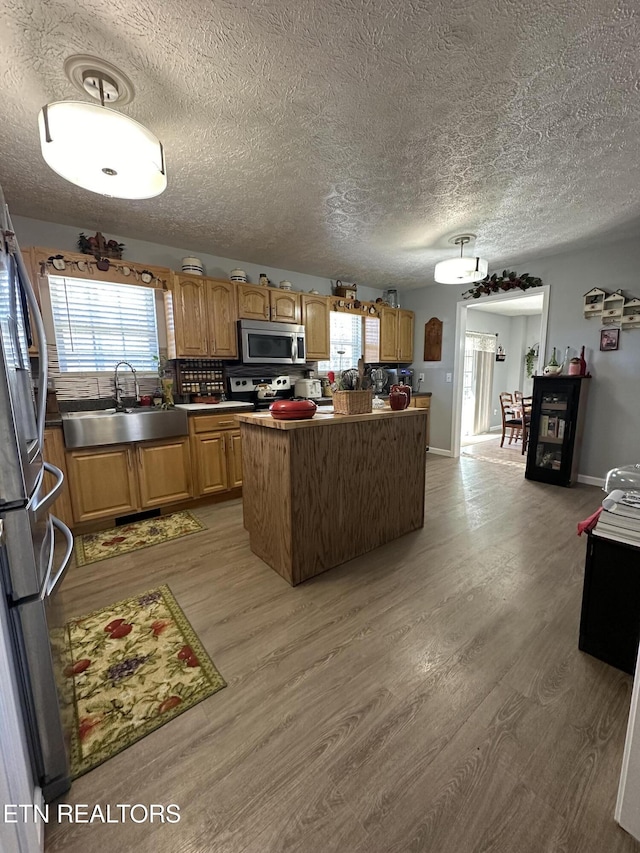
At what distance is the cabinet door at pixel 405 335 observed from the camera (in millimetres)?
5459

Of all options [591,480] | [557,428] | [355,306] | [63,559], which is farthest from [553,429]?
→ [63,559]

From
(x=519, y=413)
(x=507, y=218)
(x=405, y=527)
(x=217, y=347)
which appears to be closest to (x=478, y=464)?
(x=519, y=413)

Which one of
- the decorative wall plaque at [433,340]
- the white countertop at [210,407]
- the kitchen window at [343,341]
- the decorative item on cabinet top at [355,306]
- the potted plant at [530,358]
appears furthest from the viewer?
the potted plant at [530,358]

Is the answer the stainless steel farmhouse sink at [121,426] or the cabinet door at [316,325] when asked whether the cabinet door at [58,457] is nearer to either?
the stainless steel farmhouse sink at [121,426]

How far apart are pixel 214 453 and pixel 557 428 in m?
3.81

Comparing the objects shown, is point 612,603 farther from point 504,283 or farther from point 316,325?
point 504,283

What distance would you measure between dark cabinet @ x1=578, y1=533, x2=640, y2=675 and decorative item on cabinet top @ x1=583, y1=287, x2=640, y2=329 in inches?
130

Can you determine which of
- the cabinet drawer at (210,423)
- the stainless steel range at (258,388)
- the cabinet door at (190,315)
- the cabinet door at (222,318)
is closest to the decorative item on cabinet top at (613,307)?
the stainless steel range at (258,388)

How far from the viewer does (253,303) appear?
3.77m

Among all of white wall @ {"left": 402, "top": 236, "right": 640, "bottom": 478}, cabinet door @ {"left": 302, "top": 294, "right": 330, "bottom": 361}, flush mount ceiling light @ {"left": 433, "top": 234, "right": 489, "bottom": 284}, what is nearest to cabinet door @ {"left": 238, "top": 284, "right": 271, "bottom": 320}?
cabinet door @ {"left": 302, "top": 294, "right": 330, "bottom": 361}

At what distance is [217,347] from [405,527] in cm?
256

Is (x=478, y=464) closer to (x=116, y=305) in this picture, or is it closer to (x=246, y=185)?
(x=246, y=185)

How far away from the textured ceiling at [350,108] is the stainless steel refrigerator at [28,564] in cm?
97

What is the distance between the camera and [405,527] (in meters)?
2.66
